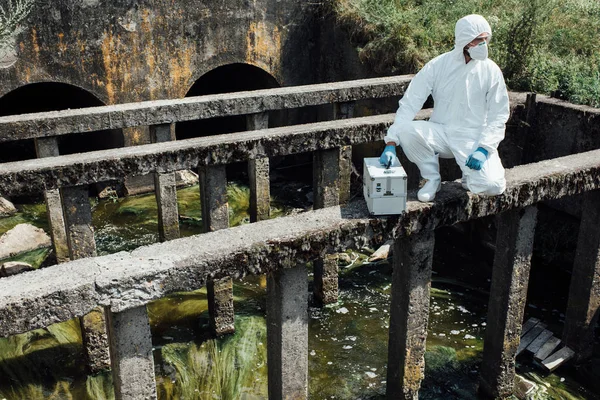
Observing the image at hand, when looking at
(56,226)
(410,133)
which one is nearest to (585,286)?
(410,133)

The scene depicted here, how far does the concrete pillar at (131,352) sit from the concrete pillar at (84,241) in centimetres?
223

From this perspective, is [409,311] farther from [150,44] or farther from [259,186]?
[150,44]

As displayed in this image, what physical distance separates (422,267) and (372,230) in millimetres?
607

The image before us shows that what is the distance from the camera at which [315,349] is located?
273 inches

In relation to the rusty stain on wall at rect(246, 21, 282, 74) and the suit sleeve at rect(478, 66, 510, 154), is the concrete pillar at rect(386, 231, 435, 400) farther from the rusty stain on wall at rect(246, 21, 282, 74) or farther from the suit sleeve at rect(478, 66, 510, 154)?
the rusty stain on wall at rect(246, 21, 282, 74)

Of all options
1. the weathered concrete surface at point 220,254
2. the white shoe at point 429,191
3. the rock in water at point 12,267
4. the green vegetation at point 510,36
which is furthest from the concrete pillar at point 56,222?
→ the green vegetation at point 510,36

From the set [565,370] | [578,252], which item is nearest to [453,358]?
[565,370]

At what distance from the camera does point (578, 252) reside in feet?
19.5

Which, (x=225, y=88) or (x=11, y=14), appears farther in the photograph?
(x=225, y=88)

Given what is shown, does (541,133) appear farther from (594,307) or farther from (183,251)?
(183,251)

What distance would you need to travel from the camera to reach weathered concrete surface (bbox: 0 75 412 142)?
22.0ft

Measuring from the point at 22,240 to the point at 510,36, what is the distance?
7727mm

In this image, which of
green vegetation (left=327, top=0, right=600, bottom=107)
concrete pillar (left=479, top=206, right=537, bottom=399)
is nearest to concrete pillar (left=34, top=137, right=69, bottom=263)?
concrete pillar (left=479, top=206, right=537, bottom=399)

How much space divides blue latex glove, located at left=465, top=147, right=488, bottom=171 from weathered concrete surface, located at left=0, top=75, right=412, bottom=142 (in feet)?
11.3
